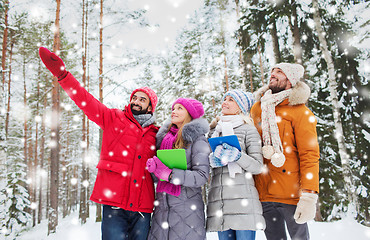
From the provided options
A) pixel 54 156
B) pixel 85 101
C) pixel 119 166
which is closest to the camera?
pixel 119 166

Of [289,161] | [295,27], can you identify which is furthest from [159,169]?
[295,27]

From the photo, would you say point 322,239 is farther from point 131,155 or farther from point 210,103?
point 210,103

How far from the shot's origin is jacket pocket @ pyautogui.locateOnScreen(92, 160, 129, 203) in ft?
8.44

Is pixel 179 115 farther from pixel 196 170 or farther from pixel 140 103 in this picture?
pixel 196 170

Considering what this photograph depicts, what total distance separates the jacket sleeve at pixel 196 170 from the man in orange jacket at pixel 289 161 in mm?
718

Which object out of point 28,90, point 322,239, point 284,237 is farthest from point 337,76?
point 28,90

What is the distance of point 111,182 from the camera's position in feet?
8.63

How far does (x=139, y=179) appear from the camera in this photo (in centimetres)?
271

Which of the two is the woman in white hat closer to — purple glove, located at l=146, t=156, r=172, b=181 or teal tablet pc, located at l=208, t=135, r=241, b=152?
teal tablet pc, located at l=208, t=135, r=241, b=152

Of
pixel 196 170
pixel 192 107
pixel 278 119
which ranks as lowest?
pixel 196 170

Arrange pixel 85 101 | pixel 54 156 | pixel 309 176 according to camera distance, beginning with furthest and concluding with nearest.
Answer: pixel 54 156, pixel 85 101, pixel 309 176

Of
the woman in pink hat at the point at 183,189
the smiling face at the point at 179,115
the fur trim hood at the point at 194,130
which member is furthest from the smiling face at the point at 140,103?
the fur trim hood at the point at 194,130

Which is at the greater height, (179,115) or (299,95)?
(299,95)

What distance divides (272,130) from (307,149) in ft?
1.42
